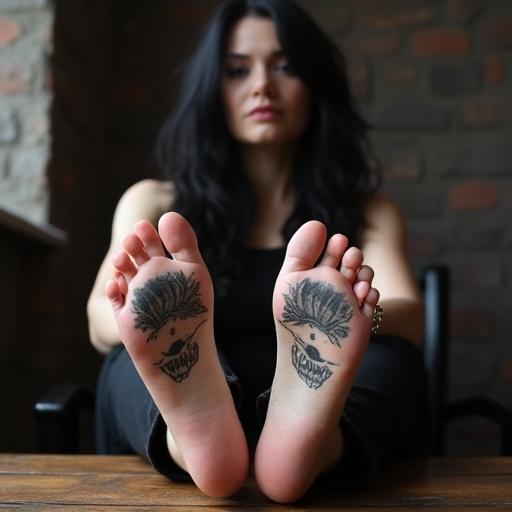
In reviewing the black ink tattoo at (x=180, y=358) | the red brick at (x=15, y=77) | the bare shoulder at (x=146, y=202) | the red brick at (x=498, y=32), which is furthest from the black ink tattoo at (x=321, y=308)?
the red brick at (x=498, y=32)

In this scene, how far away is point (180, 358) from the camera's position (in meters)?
0.62

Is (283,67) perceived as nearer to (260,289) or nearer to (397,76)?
(260,289)

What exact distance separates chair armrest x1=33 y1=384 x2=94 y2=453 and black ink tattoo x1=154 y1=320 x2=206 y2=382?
0.34 m

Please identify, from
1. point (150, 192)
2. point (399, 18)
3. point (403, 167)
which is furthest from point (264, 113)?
point (399, 18)

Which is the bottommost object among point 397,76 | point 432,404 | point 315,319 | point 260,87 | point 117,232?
point 432,404

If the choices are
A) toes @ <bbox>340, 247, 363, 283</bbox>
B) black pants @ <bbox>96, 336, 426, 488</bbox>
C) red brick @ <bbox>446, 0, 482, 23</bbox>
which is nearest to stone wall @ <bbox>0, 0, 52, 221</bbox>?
black pants @ <bbox>96, 336, 426, 488</bbox>

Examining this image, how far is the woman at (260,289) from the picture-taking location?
0.61m

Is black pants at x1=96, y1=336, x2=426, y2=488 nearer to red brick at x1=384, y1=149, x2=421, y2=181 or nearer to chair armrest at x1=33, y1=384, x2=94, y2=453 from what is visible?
→ chair armrest at x1=33, y1=384, x2=94, y2=453

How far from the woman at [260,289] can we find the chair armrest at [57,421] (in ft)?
0.16

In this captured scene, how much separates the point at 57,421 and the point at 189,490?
302 mm

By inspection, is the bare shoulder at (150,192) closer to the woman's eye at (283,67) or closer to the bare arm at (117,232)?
the bare arm at (117,232)

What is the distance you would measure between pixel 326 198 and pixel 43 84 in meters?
0.65

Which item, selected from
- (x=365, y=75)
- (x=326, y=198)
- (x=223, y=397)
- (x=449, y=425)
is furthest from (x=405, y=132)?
(x=223, y=397)

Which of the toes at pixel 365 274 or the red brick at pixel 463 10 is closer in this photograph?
the toes at pixel 365 274
